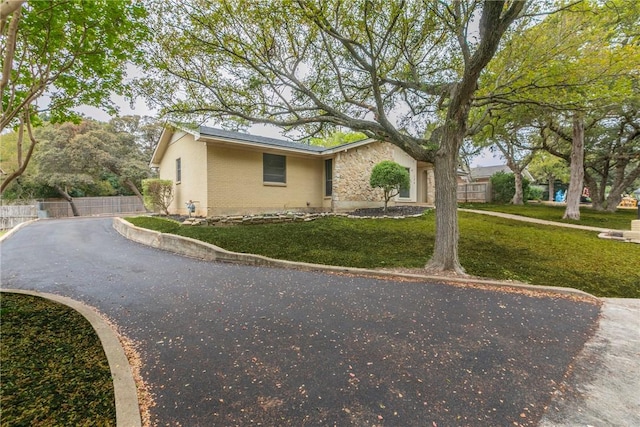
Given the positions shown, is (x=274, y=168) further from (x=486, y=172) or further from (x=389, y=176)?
(x=486, y=172)

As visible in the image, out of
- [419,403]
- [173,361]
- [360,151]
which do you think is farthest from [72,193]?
[419,403]

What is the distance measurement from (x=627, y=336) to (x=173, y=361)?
5.28 meters

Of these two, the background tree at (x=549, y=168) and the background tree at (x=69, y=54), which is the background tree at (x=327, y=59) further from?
the background tree at (x=549, y=168)

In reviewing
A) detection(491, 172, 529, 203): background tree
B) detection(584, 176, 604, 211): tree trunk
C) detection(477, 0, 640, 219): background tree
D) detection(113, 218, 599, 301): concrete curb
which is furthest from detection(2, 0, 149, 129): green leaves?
detection(584, 176, 604, 211): tree trunk

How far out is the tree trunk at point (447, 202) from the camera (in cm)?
573

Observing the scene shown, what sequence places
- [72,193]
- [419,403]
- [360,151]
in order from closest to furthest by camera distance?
[419,403]
[360,151]
[72,193]

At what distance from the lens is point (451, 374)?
250 centimetres

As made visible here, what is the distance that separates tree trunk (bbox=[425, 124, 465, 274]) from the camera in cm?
573

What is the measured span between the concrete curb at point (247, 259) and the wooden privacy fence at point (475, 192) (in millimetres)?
19157

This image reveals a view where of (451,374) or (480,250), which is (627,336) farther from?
(480,250)

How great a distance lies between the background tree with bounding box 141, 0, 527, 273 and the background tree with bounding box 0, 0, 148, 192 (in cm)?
106

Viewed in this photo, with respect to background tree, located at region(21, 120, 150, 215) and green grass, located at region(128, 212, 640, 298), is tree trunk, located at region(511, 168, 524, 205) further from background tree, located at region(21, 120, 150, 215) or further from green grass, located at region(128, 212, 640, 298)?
background tree, located at region(21, 120, 150, 215)

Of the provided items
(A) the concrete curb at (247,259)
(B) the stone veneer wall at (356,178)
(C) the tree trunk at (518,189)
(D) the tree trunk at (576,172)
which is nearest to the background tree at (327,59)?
(A) the concrete curb at (247,259)

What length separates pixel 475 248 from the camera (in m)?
7.86
